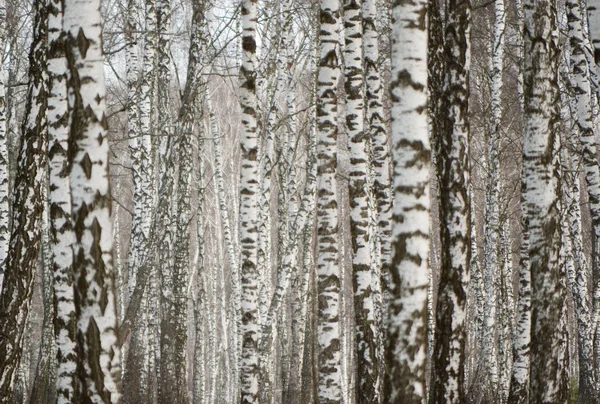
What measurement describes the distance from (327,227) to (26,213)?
3.46m

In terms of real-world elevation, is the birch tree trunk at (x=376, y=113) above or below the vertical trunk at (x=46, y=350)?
above

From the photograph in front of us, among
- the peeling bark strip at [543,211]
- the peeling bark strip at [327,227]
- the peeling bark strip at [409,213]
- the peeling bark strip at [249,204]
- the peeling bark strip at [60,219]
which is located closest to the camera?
the peeling bark strip at [409,213]

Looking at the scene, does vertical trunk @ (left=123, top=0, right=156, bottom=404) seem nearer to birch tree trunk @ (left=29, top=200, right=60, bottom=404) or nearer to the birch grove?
the birch grove

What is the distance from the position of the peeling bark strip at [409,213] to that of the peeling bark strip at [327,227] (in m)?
2.99

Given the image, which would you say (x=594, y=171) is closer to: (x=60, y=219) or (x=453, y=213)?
(x=453, y=213)

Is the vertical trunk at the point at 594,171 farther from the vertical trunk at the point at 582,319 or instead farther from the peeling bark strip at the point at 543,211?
the peeling bark strip at the point at 543,211

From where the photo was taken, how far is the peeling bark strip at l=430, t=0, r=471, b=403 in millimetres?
7172

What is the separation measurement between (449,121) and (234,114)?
32.4 m

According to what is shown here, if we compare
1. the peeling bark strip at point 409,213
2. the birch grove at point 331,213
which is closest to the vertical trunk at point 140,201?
the birch grove at point 331,213

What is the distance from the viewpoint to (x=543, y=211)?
7.21 metres

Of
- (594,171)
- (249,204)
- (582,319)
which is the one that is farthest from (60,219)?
(582,319)

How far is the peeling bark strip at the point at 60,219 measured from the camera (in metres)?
6.76

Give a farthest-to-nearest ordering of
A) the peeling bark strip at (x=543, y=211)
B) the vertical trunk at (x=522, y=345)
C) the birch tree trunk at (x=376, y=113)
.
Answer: the vertical trunk at (x=522, y=345) → the birch tree trunk at (x=376, y=113) → the peeling bark strip at (x=543, y=211)

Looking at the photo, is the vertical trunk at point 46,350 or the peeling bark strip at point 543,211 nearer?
the peeling bark strip at point 543,211
